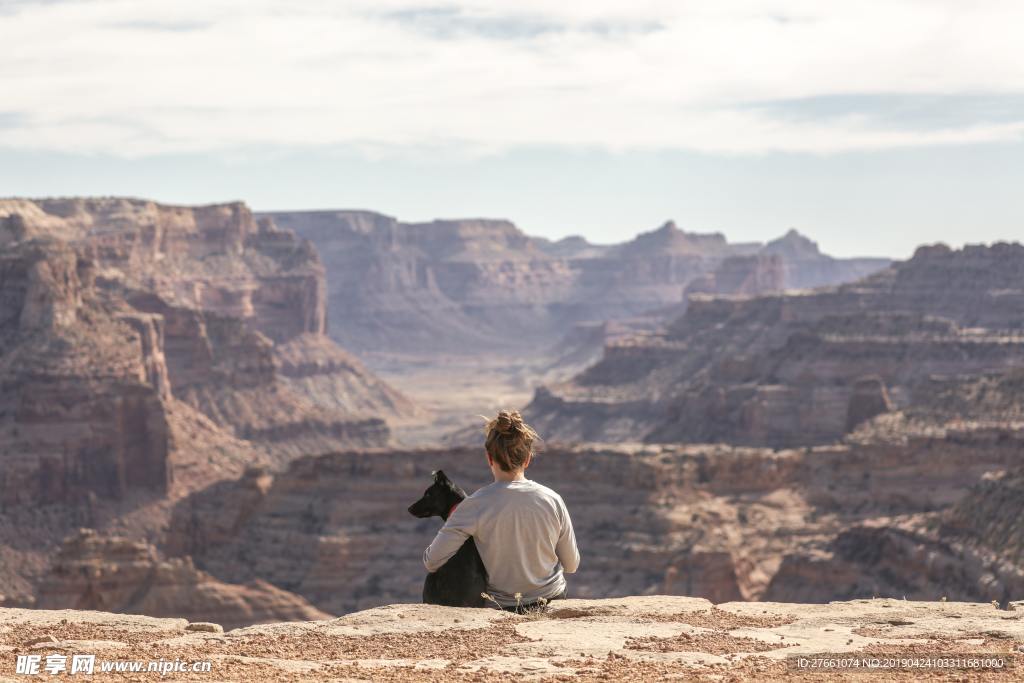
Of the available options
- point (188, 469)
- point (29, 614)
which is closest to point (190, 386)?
point (188, 469)

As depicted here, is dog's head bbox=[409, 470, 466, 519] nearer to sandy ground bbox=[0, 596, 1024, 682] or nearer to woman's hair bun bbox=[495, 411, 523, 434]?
sandy ground bbox=[0, 596, 1024, 682]

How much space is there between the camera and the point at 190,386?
179 m

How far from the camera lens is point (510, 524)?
2200 centimetres

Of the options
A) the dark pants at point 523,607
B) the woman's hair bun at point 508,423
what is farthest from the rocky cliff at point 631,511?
the woman's hair bun at point 508,423

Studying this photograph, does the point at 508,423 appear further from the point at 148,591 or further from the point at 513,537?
the point at 148,591

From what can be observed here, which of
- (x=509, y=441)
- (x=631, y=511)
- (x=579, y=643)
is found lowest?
(x=631, y=511)

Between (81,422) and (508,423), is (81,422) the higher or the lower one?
the lower one

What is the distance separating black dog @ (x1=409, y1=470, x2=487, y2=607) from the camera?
22.5 meters

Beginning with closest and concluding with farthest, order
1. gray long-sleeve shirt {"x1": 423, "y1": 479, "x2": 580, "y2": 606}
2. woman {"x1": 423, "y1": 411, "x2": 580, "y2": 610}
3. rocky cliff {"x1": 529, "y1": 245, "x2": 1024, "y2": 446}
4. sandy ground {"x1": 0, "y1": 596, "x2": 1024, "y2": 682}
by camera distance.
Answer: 1. sandy ground {"x1": 0, "y1": 596, "x2": 1024, "y2": 682}
2. woman {"x1": 423, "y1": 411, "x2": 580, "y2": 610}
3. gray long-sleeve shirt {"x1": 423, "y1": 479, "x2": 580, "y2": 606}
4. rocky cliff {"x1": 529, "y1": 245, "x2": 1024, "y2": 446}

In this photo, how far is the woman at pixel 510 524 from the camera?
21.7 m

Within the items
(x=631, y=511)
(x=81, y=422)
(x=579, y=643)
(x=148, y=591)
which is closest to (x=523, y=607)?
(x=579, y=643)

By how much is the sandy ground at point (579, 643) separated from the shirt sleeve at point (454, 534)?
29.3 inches

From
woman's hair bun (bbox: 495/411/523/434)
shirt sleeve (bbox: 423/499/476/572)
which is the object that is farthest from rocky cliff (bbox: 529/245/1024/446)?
woman's hair bun (bbox: 495/411/523/434)

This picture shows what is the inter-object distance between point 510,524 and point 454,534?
69cm
